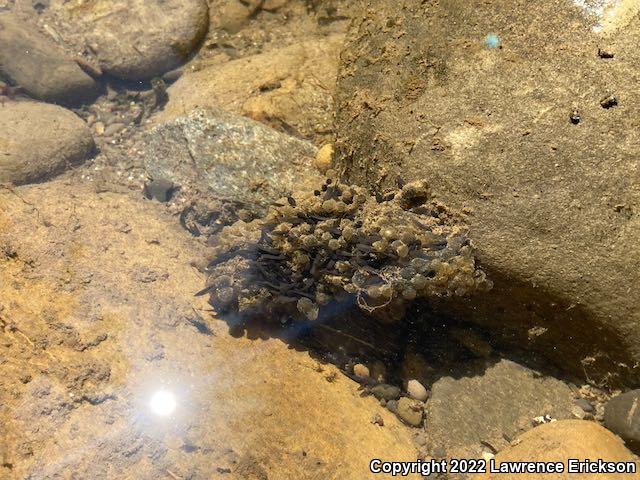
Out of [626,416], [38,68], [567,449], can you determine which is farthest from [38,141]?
[626,416]

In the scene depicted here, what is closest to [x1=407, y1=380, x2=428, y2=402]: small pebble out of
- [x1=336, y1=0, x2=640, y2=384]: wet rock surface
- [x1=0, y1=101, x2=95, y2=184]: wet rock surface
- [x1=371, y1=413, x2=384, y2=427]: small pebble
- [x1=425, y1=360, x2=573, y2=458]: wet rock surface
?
[x1=425, y1=360, x2=573, y2=458]: wet rock surface

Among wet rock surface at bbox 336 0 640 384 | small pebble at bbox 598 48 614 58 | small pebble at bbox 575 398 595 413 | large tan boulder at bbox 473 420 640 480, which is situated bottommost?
small pebble at bbox 575 398 595 413

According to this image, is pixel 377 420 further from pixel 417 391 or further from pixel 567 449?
pixel 567 449

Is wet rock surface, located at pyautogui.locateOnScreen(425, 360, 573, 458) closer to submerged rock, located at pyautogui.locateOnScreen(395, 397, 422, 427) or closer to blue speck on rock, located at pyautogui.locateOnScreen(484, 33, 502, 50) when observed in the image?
submerged rock, located at pyautogui.locateOnScreen(395, 397, 422, 427)

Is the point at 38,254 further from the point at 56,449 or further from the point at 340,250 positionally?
the point at 340,250

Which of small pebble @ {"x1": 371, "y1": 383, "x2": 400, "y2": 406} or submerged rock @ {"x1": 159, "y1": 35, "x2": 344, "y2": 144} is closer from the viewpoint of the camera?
small pebble @ {"x1": 371, "y1": 383, "x2": 400, "y2": 406}

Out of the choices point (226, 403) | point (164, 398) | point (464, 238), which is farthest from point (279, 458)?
point (464, 238)

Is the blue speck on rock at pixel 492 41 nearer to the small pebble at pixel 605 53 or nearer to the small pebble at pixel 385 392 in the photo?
the small pebble at pixel 605 53
